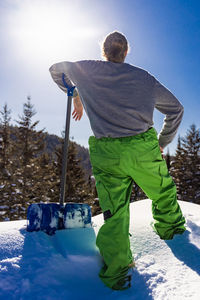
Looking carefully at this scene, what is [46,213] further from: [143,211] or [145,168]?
[143,211]

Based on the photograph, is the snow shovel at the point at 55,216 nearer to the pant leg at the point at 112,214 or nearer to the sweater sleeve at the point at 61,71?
the sweater sleeve at the point at 61,71

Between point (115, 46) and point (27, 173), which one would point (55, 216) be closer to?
point (115, 46)

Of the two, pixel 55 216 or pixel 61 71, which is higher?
pixel 61 71

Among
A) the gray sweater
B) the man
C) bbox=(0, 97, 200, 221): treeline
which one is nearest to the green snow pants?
the man

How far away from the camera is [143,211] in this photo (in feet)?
9.81

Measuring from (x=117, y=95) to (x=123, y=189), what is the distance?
2.57 feet

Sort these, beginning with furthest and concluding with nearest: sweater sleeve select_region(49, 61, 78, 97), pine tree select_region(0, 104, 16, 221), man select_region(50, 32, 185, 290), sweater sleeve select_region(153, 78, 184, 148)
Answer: pine tree select_region(0, 104, 16, 221) < sweater sleeve select_region(49, 61, 78, 97) < sweater sleeve select_region(153, 78, 184, 148) < man select_region(50, 32, 185, 290)

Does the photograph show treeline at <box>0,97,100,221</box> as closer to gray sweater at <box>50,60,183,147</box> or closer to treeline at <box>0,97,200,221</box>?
treeline at <box>0,97,200,221</box>

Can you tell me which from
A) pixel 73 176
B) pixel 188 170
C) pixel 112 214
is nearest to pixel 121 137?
pixel 112 214

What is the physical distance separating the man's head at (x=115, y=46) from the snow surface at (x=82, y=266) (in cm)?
167

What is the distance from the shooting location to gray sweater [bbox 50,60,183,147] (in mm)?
1938

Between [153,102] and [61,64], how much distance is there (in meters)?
0.97

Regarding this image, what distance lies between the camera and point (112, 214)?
1.77 metres

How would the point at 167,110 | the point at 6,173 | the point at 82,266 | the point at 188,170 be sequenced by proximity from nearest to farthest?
1. the point at 82,266
2. the point at 167,110
3. the point at 6,173
4. the point at 188,170
